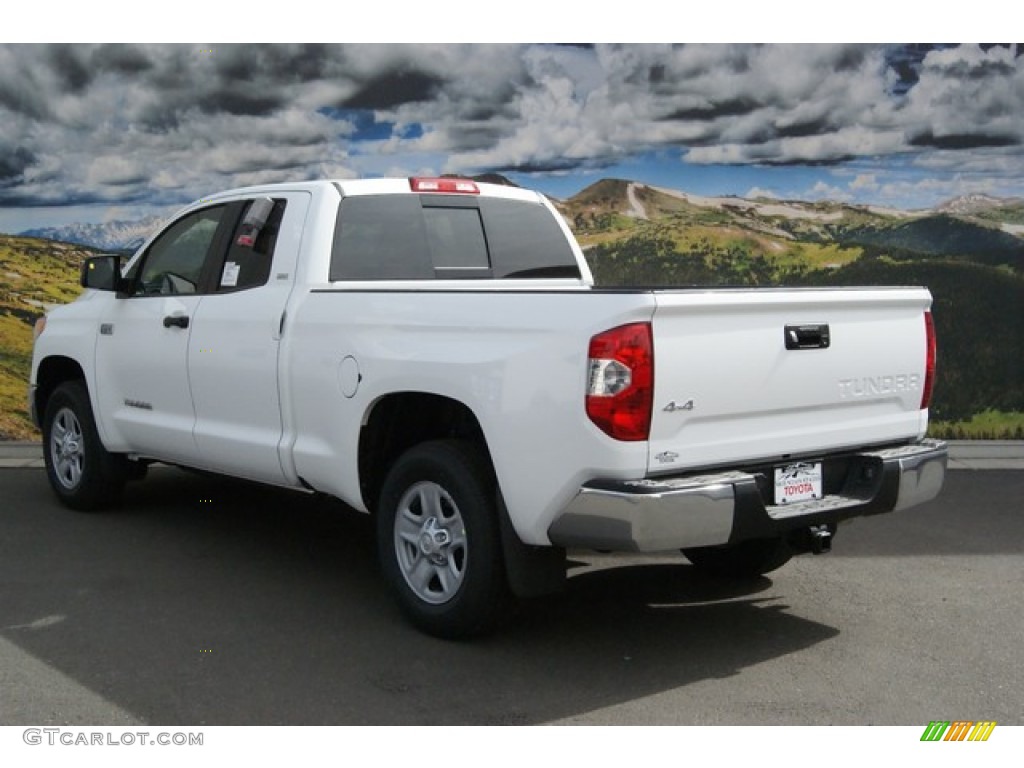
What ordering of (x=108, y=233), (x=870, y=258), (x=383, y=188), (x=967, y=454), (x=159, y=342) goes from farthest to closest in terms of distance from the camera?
(x=108, y=233) → (x=870, y=258) → (x=967, y=454) → (x=159, y=342) → (x=383, y=188)

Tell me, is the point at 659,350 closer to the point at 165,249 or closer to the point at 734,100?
the point at 165,249

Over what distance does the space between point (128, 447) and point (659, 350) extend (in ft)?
12.9

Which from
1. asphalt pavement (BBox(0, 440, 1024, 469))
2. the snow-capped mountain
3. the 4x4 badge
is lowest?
asphalt pavement (BBox(0, 440, 1024, 469))

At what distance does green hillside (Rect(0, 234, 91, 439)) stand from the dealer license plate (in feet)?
26.4

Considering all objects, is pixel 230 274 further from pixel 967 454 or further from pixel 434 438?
pixel 967 454

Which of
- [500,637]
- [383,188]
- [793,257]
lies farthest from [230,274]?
[793,257]

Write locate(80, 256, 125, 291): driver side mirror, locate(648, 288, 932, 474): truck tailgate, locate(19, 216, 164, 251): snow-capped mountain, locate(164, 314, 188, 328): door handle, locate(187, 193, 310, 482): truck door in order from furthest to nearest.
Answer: locate(19, 216, 164, 251): snow-capped mountain
locate(80, 256, 125, 291): driver side mirror
locate(164, 314, 188, 328): door handle
locate(187, 193, 310, 482): truck door
locate(648, 288, 932, 474): truck tailgate

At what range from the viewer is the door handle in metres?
6.47

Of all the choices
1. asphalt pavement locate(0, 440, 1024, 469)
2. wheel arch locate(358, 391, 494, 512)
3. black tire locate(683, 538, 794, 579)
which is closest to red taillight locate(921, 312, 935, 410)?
black tire locate(683, 538, 794, 579)

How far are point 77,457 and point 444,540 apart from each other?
3.58 meters

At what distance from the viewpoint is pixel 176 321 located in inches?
257

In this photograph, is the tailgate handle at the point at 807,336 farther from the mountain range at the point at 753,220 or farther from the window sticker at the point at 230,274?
the mountain range at the point at 753,220
